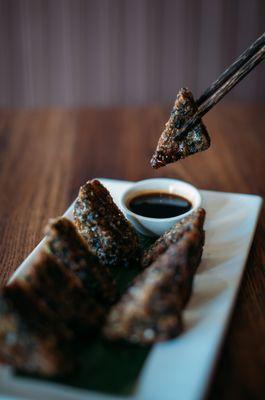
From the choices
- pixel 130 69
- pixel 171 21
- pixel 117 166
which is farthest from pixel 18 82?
pixel 117 166

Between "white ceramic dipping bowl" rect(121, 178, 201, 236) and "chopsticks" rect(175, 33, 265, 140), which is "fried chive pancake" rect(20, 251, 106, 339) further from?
"chopsticks" rect(175, 33, 265, 140)

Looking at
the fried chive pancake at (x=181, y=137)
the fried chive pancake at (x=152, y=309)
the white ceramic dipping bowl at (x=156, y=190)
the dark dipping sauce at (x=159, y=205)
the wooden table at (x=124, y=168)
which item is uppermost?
the fried chive pancake at (x=181, y=137)

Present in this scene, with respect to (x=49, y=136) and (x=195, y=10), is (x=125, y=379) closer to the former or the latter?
(x=49, y=136)

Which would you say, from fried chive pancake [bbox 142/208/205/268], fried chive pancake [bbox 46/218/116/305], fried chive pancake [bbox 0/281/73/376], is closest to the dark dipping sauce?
fried chive pancake [bbox 142/208/205/268]

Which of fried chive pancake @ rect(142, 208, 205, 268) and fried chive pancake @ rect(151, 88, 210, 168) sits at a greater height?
fried chive pancake @ rect(151, 88, 210, 168)

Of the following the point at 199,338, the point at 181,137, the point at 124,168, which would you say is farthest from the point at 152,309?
the point at 124,168

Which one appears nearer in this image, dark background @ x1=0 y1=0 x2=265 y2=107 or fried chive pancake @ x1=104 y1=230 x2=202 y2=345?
fried chive pancake @ x1=104 y1=230 x2=202 y2=345

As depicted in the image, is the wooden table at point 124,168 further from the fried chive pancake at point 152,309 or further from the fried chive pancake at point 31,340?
the fried chive pancake at point 31,340

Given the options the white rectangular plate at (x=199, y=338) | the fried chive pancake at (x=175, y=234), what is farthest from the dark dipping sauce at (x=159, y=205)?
the fried chive pancake at (x=175, y=234)
